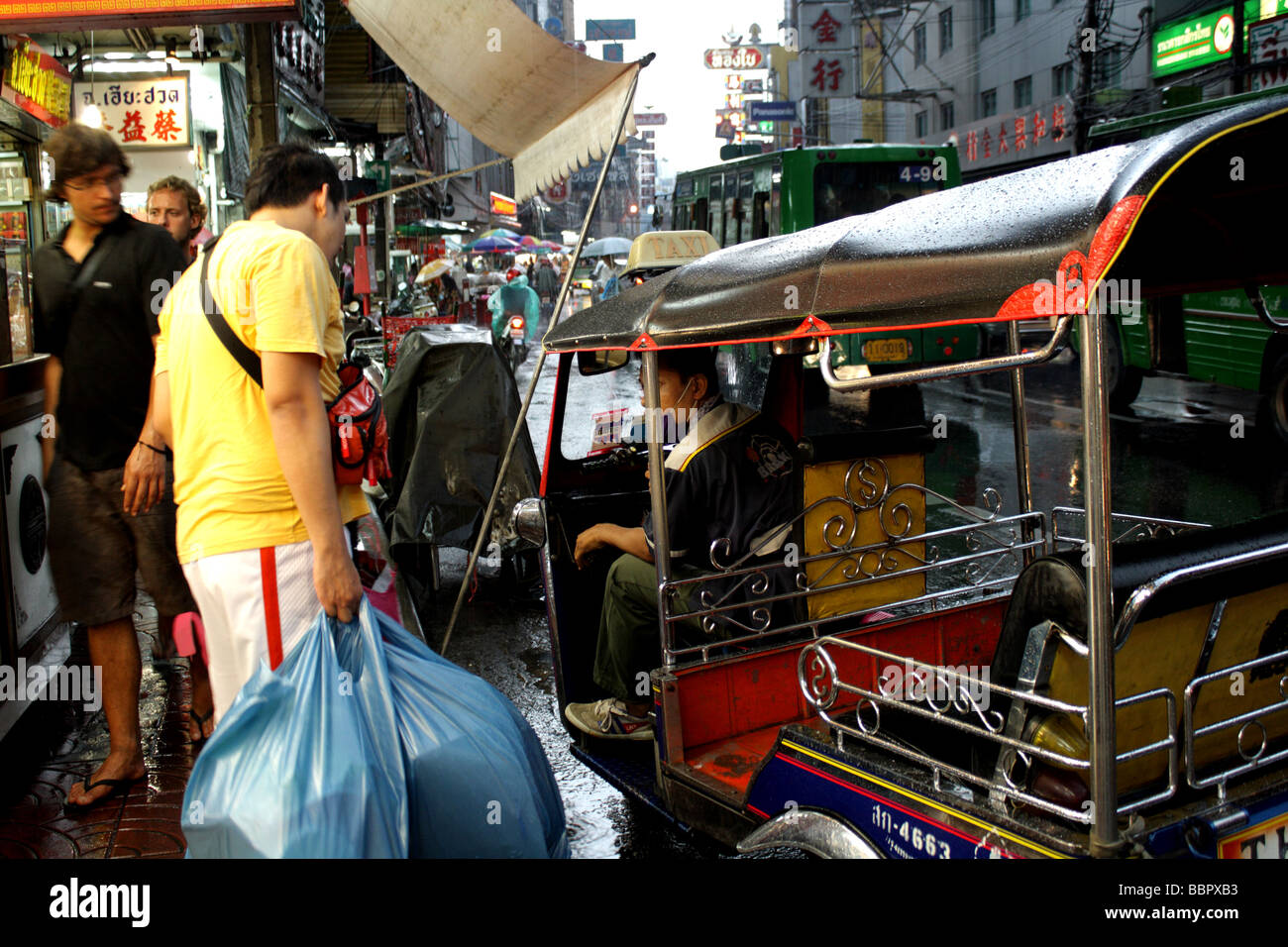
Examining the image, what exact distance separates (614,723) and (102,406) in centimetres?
218

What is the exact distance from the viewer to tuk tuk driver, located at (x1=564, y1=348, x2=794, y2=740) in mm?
3699

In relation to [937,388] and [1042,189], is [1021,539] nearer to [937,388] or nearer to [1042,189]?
[1042,189]

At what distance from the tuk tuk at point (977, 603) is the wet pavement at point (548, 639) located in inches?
11.0

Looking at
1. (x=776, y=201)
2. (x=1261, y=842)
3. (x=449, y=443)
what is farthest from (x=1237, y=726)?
(x=776, y=201)

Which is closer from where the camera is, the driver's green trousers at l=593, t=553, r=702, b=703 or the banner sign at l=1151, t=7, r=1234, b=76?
the driver's green trousers at l=593, t=553, r=702, b=703

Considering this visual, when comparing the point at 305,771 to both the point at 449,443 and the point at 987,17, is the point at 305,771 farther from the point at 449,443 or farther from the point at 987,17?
the point at 987,17

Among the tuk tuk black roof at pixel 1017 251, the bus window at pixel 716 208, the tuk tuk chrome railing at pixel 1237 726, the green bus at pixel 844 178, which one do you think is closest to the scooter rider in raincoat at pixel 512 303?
the bus window at pixel 716 208

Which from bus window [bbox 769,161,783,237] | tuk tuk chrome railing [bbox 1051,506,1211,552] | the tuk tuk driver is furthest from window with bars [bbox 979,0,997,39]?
the tuk tuk driver

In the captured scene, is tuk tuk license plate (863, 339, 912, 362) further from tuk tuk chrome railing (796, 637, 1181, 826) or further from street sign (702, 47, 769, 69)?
street sign (702, 47, 769, 69)

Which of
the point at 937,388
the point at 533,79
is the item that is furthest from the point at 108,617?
the point at 937,388

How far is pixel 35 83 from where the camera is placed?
6.42m

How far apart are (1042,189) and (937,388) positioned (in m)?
14.4

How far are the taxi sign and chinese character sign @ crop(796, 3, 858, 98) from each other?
917 inches

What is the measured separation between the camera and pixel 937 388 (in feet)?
52.5
